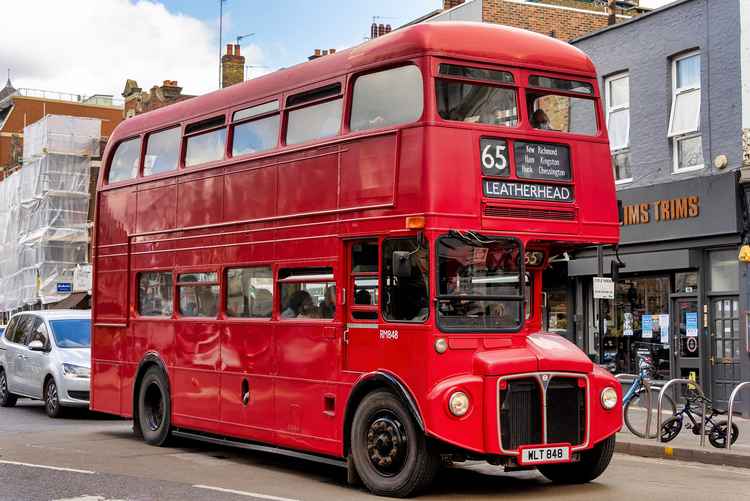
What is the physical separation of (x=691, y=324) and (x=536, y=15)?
12.6 meters

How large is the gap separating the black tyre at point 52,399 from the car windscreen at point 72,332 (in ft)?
2.34

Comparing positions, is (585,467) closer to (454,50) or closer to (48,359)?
(454,50)

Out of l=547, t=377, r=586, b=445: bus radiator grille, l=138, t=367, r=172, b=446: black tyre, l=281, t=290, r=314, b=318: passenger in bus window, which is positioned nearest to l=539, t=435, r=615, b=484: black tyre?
l=547, t=377, r=586, b=445: bus radiator grille

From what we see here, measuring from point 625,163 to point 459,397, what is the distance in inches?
554

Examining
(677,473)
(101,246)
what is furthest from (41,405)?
(677,473)

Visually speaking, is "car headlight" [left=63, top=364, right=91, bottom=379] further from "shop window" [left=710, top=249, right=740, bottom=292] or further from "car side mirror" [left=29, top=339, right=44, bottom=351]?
"shop window" [left=710, top=249, right=740, bottom=292]

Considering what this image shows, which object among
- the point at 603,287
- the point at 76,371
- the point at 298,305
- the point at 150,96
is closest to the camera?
the point at 298,305

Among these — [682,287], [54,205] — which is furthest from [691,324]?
[54,205]

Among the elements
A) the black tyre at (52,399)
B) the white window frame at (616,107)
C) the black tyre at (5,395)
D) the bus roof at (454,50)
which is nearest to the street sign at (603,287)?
the white window frame at (616,107)

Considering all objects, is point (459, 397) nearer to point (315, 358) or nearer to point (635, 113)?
point (315, 358)

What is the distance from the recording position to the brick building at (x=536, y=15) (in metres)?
29.5

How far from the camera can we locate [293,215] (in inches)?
471

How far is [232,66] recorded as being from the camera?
45.6 meters

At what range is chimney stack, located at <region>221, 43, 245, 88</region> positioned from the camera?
45.2 m
